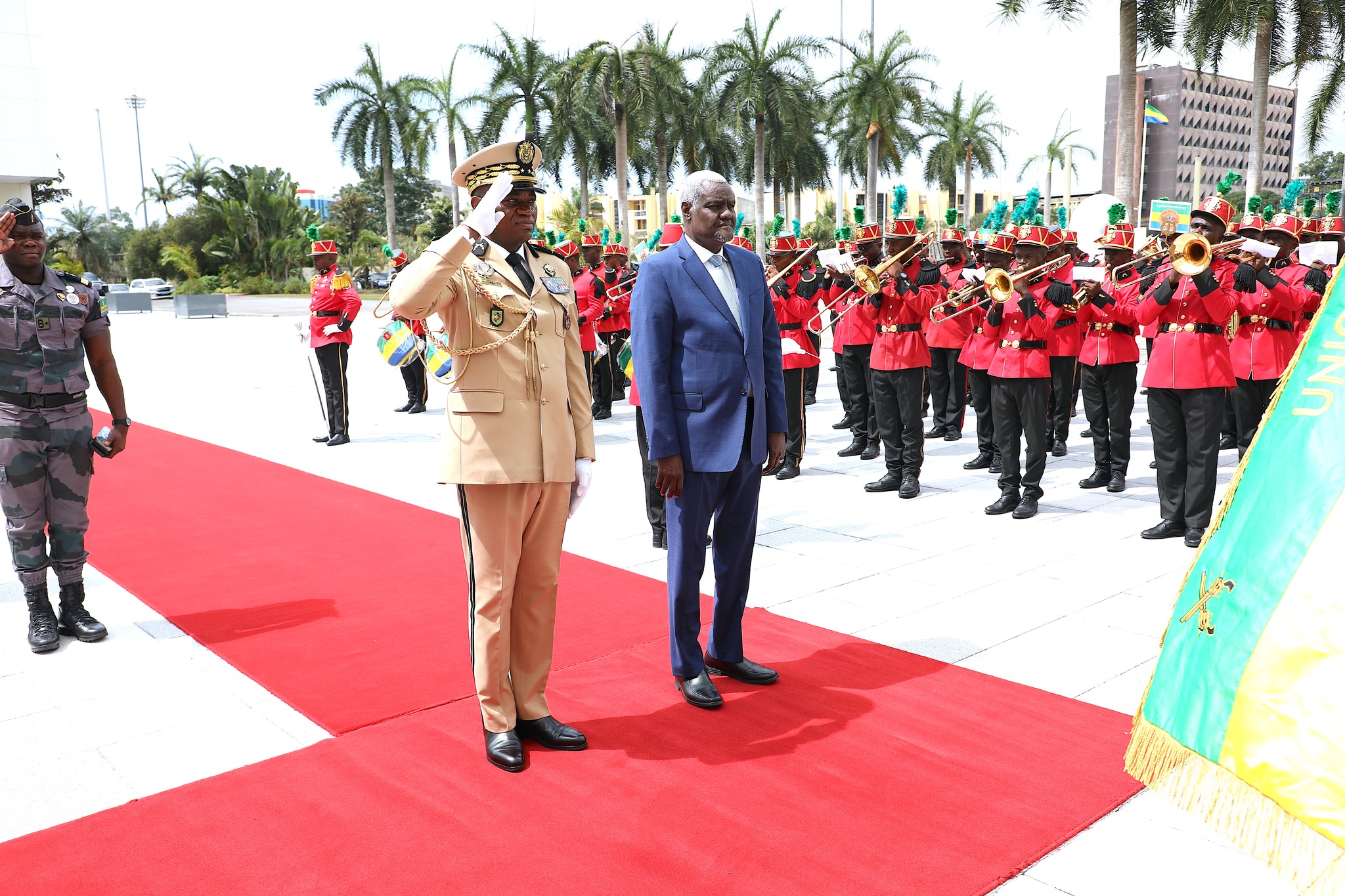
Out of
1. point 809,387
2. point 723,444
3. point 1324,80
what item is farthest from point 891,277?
point 1324,80

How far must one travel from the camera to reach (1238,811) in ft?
6.38

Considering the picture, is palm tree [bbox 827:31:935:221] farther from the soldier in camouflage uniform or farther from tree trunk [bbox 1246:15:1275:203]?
the soldier in camouflage uniform

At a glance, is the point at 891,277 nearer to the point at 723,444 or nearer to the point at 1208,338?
the point at 1208,338

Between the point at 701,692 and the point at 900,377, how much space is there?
4.56m

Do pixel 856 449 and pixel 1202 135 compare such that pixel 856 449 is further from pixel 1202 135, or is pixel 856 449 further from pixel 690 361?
pixel 1202 135

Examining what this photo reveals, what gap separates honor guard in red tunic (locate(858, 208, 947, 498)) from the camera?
25.6 feet

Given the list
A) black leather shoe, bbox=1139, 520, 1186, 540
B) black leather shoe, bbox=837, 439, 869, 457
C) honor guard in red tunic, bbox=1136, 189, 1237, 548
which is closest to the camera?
honor guard in red tunic, bbox=1136, 189, 1237, 548

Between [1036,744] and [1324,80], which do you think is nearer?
[1036,744]

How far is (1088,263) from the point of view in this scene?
10.0 m

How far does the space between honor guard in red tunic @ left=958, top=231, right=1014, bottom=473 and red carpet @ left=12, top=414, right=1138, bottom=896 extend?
4.22m

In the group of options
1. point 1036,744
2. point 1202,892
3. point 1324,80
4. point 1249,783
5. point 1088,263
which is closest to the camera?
point 1249,783

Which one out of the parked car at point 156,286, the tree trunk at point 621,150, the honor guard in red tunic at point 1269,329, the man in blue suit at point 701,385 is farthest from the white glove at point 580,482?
the parked car at point 156,286

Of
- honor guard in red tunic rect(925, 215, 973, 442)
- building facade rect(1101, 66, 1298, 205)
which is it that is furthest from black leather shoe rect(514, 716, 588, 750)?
building facade rect(1101, 66, 1298, 205)

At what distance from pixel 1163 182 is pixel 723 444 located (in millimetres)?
69609
